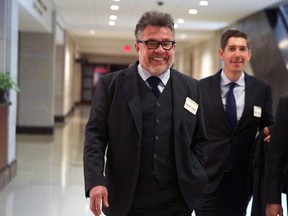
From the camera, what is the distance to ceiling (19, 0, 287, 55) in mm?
11305

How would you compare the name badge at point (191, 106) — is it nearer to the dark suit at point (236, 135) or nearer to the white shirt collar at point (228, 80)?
the dark suit at point (236, 135)

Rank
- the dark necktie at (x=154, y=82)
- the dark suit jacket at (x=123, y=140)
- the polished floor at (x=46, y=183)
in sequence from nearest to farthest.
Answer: the dark suit jacket at (x=123, y=140) < the dark necktie at (x=154, y=82) < the polished floor at (x=46, y=183)

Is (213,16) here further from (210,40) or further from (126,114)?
(126,114)

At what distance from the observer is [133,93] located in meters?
2.33

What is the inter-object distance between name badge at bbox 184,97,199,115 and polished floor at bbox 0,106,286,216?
3165mm

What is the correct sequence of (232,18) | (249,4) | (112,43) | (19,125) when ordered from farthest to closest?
(112,43) → (232,18) → (19,125) → (249,4)

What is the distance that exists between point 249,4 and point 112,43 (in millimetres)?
12805

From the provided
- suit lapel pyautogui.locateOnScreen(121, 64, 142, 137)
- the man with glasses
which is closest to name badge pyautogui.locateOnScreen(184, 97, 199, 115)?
the man with glasses

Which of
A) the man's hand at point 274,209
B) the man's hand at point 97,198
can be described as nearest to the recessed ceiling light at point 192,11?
the man's hand at point 274,209

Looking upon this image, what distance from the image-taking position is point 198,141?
98.9 inches

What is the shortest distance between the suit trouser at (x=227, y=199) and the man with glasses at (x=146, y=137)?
2.73 ft

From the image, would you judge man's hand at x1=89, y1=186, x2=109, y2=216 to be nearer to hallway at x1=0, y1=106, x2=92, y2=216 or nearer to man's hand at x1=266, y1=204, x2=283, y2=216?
man's hand at x1=266, y1=204, x2=283, y2=216

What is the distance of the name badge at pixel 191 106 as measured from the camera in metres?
2.39

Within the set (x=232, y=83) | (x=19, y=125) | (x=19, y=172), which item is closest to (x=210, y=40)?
(x=19, y=125)
